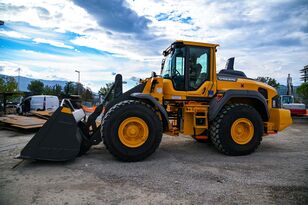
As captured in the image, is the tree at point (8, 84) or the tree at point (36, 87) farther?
the tree at point (36, 87)

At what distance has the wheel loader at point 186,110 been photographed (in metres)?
5.23

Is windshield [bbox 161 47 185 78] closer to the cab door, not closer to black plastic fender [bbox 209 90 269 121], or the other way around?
the cab door

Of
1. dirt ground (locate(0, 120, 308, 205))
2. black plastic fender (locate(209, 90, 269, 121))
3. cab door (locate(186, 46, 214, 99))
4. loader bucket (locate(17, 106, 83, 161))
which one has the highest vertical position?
cab door (locate(186, 46, 214, 99))

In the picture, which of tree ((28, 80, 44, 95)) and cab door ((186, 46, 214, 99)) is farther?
tree ((28, 80, 44, 95))

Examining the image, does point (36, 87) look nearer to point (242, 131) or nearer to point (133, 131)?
point (133, 131)

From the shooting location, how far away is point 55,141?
473 centimetres

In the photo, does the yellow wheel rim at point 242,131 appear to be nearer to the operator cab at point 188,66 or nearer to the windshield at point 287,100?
the operator cab at point 188,66

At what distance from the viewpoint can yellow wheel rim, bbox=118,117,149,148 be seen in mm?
5199

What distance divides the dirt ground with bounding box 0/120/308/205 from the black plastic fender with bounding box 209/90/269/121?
42.4 inches

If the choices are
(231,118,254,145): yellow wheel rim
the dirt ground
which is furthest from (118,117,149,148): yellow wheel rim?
(231,118,254,145): yellow wheel rim

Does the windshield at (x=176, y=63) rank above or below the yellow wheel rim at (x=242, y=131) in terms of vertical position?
above

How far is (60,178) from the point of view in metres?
4.11

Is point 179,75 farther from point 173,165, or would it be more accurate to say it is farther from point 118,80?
point 173,165

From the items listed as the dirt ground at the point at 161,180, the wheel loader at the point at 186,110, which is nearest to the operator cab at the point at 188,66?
the wheel loader at the point at 186,110
